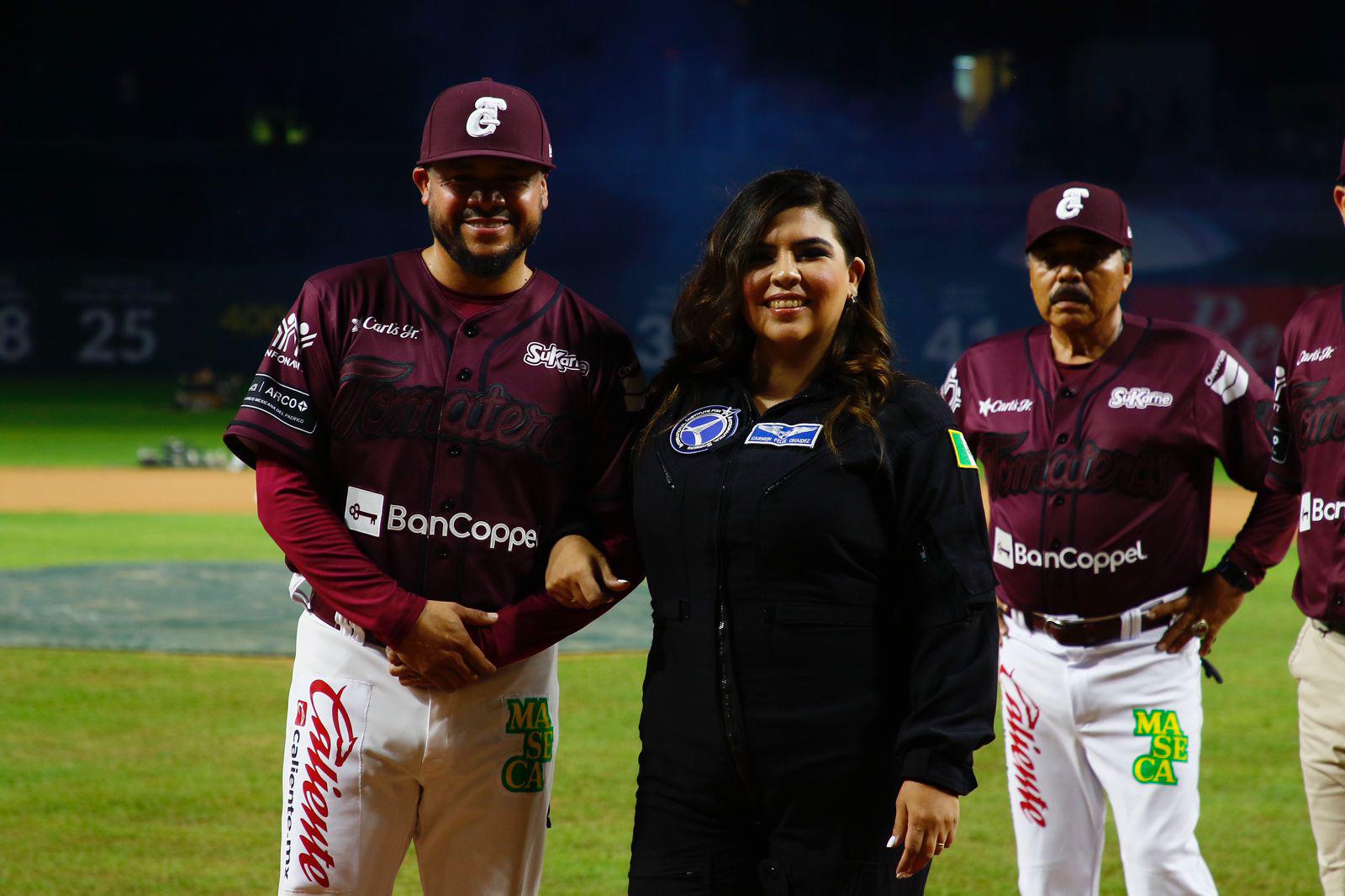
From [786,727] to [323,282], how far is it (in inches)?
54.4

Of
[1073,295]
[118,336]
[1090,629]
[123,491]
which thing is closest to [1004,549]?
[1090,629]

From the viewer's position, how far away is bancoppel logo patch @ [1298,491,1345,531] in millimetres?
3668

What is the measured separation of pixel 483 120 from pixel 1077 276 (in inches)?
73.9

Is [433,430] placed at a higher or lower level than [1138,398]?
lower

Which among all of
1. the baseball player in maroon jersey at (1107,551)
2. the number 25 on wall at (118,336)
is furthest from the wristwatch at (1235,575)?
the number 25 on wall at (118,336)

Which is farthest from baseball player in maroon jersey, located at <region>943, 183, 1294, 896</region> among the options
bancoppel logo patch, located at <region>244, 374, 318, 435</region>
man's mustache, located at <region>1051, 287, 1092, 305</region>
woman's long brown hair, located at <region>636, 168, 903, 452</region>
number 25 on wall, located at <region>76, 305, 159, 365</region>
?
number 25 on wall, located at <region>76, 305, 159, 365</region>

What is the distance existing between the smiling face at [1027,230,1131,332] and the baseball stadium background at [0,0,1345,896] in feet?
31.5

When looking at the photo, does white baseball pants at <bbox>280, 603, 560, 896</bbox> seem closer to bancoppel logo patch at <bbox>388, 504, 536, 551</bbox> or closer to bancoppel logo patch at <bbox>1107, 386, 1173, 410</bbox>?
bancoppel logo patch at <bbox>388, 504, 536, 551</bbox>

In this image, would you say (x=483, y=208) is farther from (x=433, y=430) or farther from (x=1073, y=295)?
(x=1073, y=295)

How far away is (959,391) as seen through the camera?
4.62 metres

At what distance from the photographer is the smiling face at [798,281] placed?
2850 mm

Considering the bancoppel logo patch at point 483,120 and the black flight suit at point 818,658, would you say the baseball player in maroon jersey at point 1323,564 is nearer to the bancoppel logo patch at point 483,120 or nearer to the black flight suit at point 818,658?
the black flight suit at point 818,658

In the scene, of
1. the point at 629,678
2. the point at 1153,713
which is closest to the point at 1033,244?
the point at 1153,713

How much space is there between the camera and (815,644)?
270 centimetres
